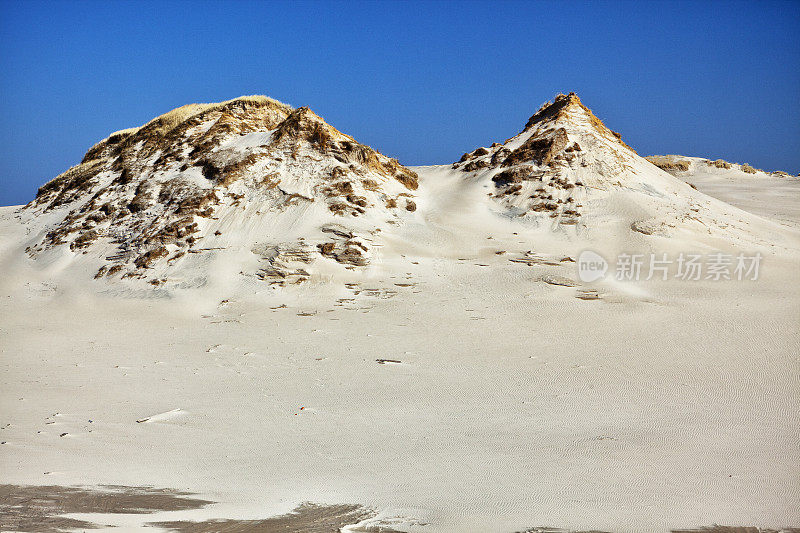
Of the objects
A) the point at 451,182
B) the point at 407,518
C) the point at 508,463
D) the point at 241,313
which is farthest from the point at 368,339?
the point at 451,182

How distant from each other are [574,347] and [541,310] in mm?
2061

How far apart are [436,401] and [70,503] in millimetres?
4520

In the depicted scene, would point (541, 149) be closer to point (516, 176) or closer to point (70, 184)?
point (516, 176)

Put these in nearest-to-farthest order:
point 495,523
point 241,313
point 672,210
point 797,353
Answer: point 495,523 → point 797,353 → point 241,313 → point 672,210

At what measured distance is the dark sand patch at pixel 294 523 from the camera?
191 inches

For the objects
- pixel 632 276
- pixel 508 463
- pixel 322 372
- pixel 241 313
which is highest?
pixel 632 276

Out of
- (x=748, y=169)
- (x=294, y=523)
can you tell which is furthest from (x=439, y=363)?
(x=748, y=169)

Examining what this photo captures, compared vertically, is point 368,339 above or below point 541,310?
below

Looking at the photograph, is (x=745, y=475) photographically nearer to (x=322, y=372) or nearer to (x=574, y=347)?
(x=574, y=347)

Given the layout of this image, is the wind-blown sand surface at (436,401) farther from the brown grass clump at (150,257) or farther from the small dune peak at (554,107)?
the small dune peak at (554,107)

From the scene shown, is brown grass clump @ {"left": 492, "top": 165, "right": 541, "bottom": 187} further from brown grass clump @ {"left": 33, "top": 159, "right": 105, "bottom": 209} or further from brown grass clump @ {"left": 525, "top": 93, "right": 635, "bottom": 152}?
brown grass clump @ {"left": 33, "top": 159, "right": 105, "bottom": 209}

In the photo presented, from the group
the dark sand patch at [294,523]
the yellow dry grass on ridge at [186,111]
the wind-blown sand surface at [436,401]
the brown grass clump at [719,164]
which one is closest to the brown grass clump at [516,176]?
the wind-blown sand surface at [436,401]

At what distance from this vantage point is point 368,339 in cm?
1112

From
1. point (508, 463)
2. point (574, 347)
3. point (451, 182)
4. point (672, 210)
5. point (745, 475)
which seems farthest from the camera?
point (451, 182)
